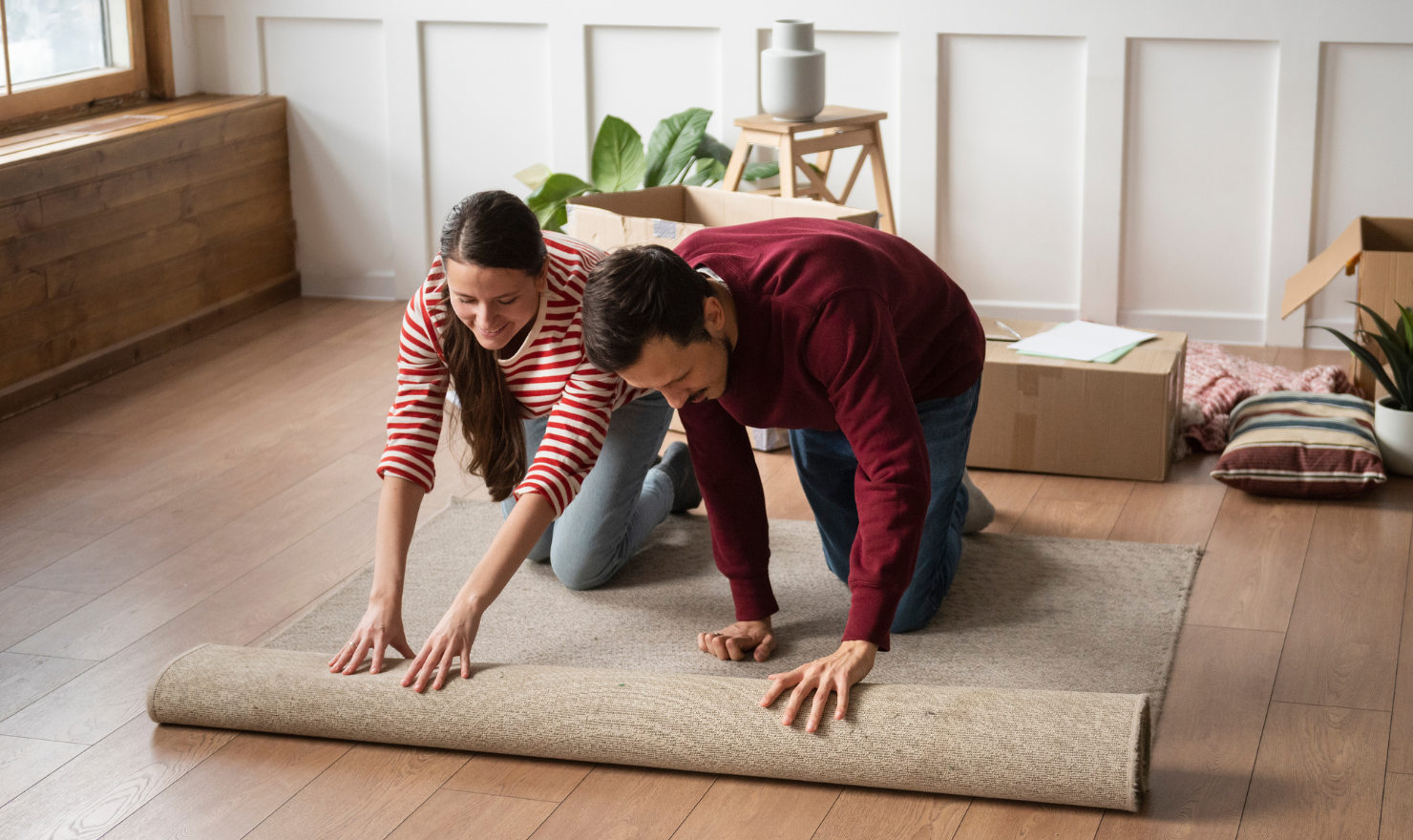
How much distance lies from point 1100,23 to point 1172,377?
1.20 meters

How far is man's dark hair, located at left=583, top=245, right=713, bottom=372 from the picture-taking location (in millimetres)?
1447

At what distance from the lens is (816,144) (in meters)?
3.43

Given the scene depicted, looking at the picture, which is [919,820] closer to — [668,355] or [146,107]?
[668,355]

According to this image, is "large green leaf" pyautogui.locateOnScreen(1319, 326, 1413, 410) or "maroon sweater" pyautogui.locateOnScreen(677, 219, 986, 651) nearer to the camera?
"maroon sweater" pyautogui.locateOnScreen(677, 219, 986, 651)

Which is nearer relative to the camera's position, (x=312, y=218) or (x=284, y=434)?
(x=284, y=434)


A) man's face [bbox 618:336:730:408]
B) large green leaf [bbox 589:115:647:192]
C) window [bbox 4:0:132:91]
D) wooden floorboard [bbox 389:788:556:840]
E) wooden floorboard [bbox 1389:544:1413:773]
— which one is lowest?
wooden floorboard [bbox 389:788:556:840]

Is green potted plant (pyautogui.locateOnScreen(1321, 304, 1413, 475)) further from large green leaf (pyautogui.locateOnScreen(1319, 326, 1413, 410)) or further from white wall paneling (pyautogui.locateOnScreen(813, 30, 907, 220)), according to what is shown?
white wall paneling (pyautogui.locateOnScreen(813, 30, 907, 220))

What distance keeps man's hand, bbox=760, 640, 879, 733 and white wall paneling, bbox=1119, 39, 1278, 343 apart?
93.1 inches

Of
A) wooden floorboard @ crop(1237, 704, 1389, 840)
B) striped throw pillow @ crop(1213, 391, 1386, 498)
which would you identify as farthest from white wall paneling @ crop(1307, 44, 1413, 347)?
wooden floorboard @ crop(1237, 704, 1389, 840)

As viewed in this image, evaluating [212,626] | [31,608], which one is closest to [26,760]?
[212,626]

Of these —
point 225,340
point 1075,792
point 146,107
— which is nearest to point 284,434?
point 225,340

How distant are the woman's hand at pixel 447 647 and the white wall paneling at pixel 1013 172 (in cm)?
243

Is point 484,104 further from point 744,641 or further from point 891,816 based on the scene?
point 891,816

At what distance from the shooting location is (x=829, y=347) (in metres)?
1.58
